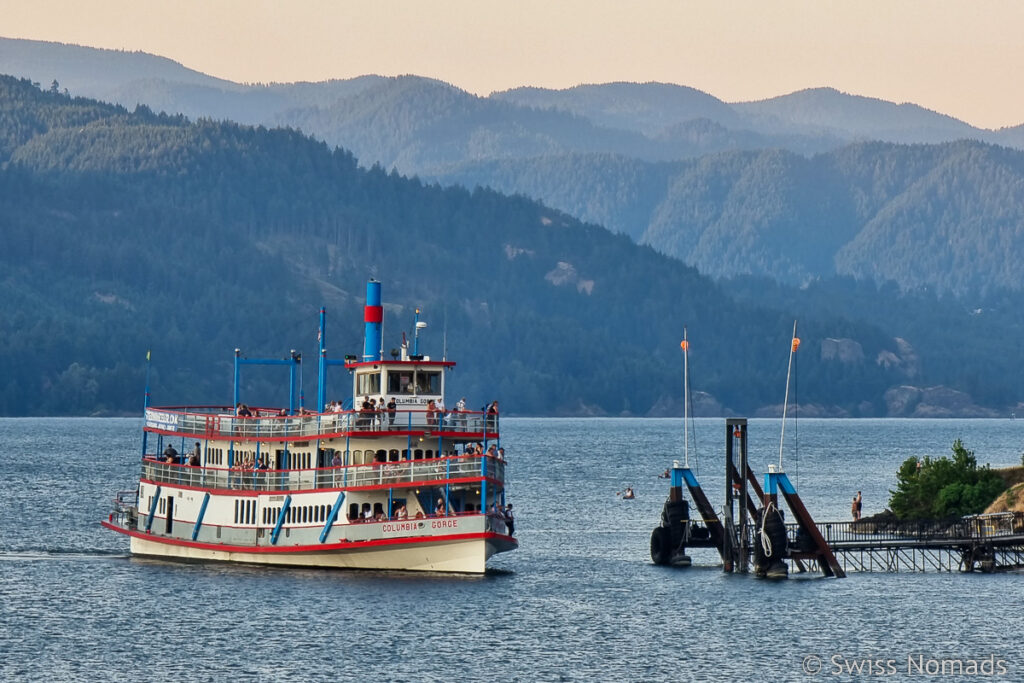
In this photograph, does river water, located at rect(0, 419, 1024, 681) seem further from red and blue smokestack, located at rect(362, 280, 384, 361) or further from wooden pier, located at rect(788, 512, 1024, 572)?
red and blue smokestack, located at rect(362, 280, 384, 361)

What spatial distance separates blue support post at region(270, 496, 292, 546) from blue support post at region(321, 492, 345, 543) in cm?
228

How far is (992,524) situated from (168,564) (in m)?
38.7

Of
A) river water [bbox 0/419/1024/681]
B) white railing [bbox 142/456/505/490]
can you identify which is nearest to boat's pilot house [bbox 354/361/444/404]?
white railing [bbox 142/456/505/490]

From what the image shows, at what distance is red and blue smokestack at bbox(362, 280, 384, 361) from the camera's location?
8456cm

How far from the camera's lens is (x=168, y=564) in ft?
288

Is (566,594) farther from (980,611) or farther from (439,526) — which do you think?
(980,611)

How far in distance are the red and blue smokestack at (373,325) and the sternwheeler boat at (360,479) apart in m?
0.08

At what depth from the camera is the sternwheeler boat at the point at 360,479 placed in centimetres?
7938

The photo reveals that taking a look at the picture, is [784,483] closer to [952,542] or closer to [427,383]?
[952,542]

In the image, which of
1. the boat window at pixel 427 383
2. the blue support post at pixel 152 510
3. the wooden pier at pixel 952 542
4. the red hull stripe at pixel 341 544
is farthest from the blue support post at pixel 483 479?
the blue support post at pixel 152 510

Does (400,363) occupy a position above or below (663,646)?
above

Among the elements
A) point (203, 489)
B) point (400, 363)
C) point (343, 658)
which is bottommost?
point (343, 658)

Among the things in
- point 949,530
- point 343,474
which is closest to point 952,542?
point 949,530

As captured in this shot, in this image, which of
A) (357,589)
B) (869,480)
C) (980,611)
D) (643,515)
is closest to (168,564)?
(357,589)
